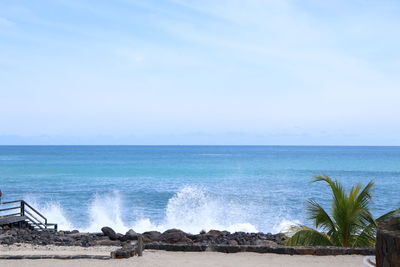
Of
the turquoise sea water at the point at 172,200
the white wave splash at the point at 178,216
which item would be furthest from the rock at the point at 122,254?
the turquoise sea water at the point at 172,200

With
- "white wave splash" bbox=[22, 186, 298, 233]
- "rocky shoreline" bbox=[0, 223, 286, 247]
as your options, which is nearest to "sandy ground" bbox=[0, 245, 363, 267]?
"rocky shoreline" bbox=[0, 223, 286, 247]

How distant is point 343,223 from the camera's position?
10812 mm

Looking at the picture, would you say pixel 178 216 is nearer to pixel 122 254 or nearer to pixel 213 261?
pixel 122 254

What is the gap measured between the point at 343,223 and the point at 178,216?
2235 centimetres

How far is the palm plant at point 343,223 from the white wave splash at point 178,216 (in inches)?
554

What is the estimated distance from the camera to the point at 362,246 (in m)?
10.8

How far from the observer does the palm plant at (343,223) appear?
418 inches

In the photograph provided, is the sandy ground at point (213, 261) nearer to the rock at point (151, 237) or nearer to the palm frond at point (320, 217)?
the palm frond at point (320, 217)

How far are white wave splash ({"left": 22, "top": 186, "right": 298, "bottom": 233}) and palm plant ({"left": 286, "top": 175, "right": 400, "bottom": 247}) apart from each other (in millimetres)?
14075

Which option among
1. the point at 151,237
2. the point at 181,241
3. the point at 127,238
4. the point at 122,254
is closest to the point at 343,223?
the point at 122,254

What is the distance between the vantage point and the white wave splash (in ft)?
97.4

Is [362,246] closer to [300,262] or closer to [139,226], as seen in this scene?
[300,262]

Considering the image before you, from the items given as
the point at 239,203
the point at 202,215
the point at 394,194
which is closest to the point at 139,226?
the point at 202,215

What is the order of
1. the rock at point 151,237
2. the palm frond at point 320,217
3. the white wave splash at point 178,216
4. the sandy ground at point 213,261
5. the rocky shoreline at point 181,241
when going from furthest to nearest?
the white wave splash at point 178,216, the rock at point 151,237, the palm frond at point 320,217, the rocky shoreline at point 181,241, the sandy ground at point 213,261
